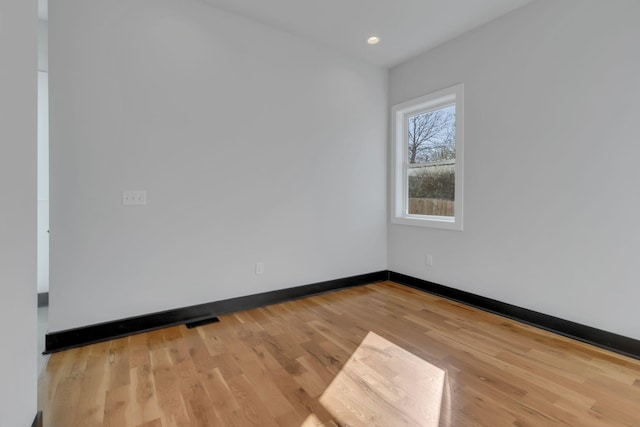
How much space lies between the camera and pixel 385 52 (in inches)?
143

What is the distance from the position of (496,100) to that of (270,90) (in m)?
2.23

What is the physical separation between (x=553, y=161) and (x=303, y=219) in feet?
7.79

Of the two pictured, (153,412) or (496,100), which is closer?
(153,412)

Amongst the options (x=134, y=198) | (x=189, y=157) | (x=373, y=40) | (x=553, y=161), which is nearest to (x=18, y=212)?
(x=134, y=198)

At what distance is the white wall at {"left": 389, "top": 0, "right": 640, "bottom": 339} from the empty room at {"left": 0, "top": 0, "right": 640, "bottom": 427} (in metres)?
0.02

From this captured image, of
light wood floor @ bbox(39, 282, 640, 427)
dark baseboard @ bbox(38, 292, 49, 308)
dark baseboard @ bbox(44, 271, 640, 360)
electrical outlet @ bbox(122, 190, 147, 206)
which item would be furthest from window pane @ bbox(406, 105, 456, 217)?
dark baseboard @ bbox(38, 292, 49, 308)

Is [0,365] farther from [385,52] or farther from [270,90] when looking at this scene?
[385,52]

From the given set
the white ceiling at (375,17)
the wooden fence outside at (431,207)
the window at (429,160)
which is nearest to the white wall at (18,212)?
the white ceiling at (375,17)

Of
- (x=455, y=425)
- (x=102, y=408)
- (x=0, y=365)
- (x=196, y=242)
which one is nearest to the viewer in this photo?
(x=0, y=365)

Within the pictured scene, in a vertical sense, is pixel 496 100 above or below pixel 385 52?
below

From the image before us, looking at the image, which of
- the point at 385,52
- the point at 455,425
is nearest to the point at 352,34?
the point at 385,52

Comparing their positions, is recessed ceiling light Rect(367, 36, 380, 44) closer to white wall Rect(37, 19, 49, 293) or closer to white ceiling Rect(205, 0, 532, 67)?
white ceiling Rect(205, 0, 532, 67)

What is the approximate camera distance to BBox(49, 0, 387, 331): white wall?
228 centimetres

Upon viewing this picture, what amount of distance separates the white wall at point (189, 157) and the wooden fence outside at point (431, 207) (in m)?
0.84
